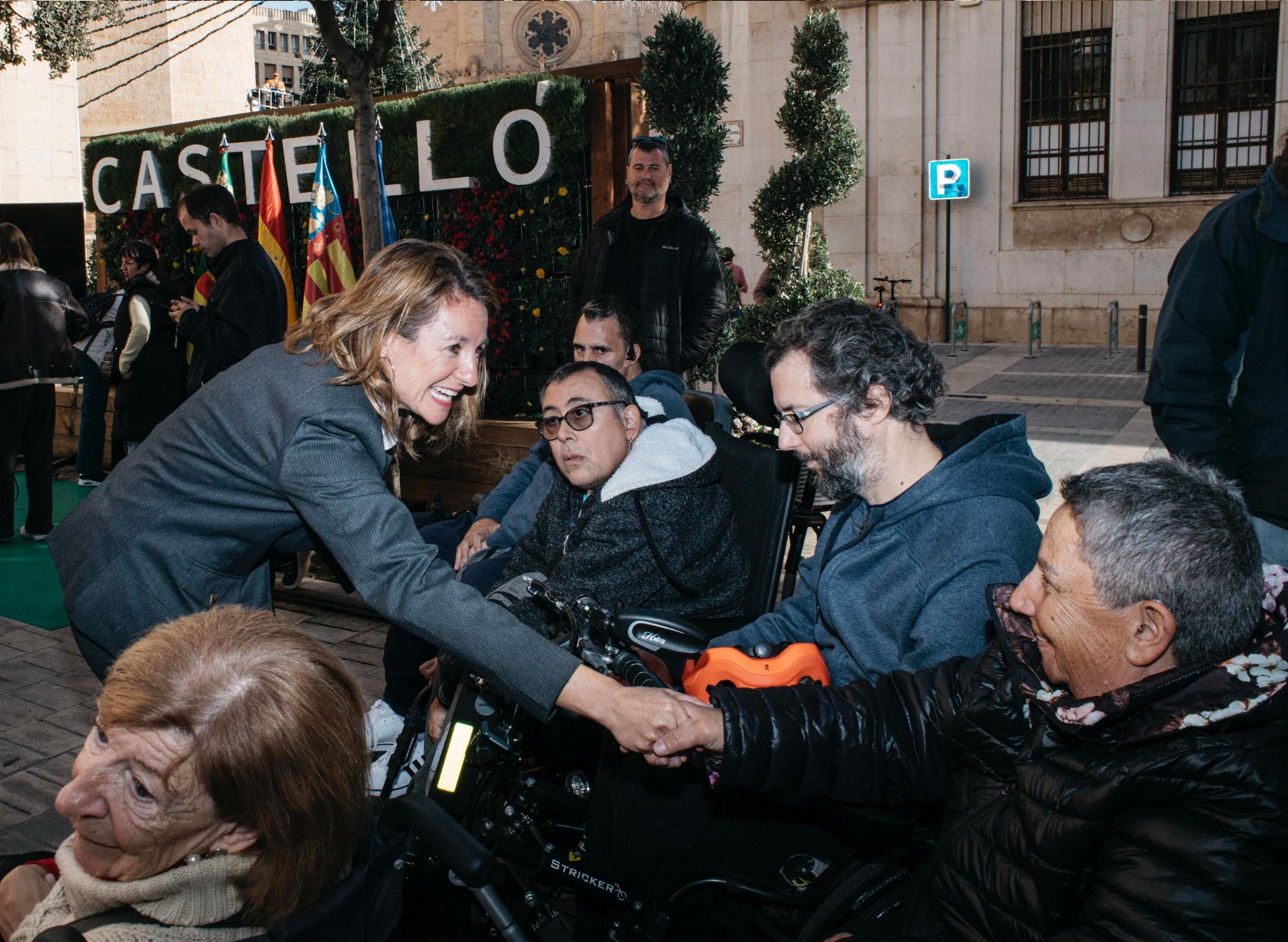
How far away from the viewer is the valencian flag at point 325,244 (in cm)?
767

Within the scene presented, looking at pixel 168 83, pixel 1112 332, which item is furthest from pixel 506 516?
pixel 168 83

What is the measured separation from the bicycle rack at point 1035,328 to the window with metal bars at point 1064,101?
270cm

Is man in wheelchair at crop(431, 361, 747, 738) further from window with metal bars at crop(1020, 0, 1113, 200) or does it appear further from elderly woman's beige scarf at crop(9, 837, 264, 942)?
window with metal bars at crop(1020, 0, 1113, 200)

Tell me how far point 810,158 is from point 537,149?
7.06 m

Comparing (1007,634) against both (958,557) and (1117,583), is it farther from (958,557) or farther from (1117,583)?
(958,557)

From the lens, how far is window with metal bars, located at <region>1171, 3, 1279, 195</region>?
19.4 metres

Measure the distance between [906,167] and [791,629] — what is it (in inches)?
794

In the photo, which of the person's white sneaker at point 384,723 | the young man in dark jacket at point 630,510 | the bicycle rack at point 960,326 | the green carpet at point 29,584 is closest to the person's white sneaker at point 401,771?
the person's white sneaker at point 384,723

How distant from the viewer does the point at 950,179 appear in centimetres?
2034

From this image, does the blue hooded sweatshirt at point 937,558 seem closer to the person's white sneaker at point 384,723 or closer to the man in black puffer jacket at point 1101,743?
the man in black puffer jacket at point 1101,743

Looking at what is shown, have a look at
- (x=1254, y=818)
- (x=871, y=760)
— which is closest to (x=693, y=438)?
(x=871, y=760)

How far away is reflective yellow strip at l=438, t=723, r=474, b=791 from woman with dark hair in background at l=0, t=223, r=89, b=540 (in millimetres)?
6468

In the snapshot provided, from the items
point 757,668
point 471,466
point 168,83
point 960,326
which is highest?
point 168,83

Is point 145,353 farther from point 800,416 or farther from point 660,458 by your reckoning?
point 800,416
